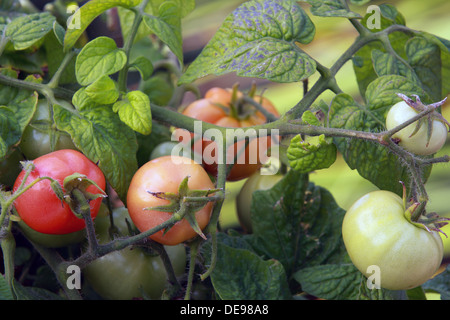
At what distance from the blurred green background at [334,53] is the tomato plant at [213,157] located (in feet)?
0.86

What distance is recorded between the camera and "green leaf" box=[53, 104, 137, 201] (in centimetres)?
39

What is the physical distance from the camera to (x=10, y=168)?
0.43m

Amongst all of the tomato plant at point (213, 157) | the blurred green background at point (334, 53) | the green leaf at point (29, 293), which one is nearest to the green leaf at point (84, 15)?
the tomato plant at point (213, 157)

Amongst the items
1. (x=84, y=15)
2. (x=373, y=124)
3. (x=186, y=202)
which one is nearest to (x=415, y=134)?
(x=373, y=124)

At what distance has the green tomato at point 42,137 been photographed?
1.37 ft

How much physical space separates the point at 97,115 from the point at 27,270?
0.20 meters

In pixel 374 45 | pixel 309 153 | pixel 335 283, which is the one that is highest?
pixel 374 45

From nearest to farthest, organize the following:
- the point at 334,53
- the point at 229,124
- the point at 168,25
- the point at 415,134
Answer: the point at 415,134 < the point at 168,25 < the point at 229,124 < the point at 334,53

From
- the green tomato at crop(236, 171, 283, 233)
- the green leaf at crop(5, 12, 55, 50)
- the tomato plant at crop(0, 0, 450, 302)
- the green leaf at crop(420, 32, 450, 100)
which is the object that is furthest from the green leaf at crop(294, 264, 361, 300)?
the green leaf at crop(5, 12, 55, 50)

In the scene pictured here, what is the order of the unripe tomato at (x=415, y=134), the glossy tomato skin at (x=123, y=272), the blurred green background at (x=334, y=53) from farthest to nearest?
the blurred green background at (x=334, y=53), the glossy tomato skin at (x=123, y=272), the unripe tomato at (x=415, y=134)

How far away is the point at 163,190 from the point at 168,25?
162 millimetres

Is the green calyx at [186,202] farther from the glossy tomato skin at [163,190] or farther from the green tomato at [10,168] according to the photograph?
the green tomato at [10,168]

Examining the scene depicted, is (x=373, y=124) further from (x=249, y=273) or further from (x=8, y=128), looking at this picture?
(x=8, y=128)
